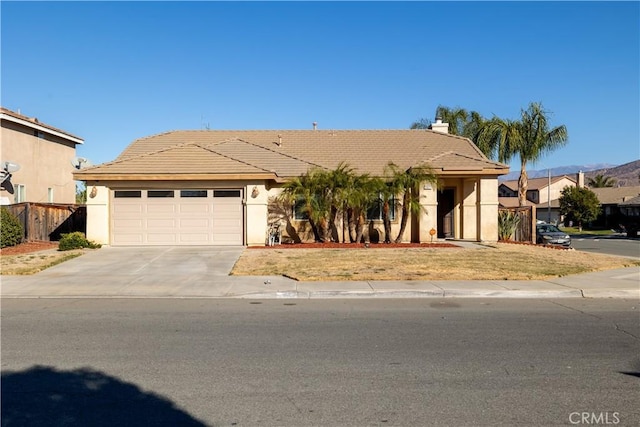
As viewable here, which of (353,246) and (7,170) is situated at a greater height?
(7,170)

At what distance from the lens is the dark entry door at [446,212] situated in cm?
2616

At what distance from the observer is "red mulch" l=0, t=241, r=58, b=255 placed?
20.0 m

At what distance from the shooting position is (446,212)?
2636 cm

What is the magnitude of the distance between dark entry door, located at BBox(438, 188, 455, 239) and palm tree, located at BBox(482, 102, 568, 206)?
9.97 m

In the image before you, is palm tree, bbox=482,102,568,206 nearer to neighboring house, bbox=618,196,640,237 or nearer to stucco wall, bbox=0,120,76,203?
neighboring house, bbox=618,196,640,237

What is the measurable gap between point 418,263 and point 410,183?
5.83 meters

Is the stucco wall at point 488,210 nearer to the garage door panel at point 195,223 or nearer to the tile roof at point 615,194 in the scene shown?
the garage door panel at point 195,223

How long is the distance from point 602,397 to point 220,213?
58.7 ft

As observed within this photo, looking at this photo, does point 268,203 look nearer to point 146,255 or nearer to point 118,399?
point 146,255

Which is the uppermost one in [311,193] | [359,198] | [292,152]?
[292,152]

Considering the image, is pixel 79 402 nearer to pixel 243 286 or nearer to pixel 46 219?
pixel 243 286

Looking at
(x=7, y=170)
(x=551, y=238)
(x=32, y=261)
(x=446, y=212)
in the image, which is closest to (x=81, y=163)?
(x=7, y=170)

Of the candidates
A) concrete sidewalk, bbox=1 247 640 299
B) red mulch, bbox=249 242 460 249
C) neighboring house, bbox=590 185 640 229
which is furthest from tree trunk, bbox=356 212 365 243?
neighboring house, bbox=590 185 640 229

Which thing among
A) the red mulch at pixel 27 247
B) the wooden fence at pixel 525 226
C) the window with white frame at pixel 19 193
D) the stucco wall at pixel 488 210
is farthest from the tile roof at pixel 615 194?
the red mulch at pixel 27 247
